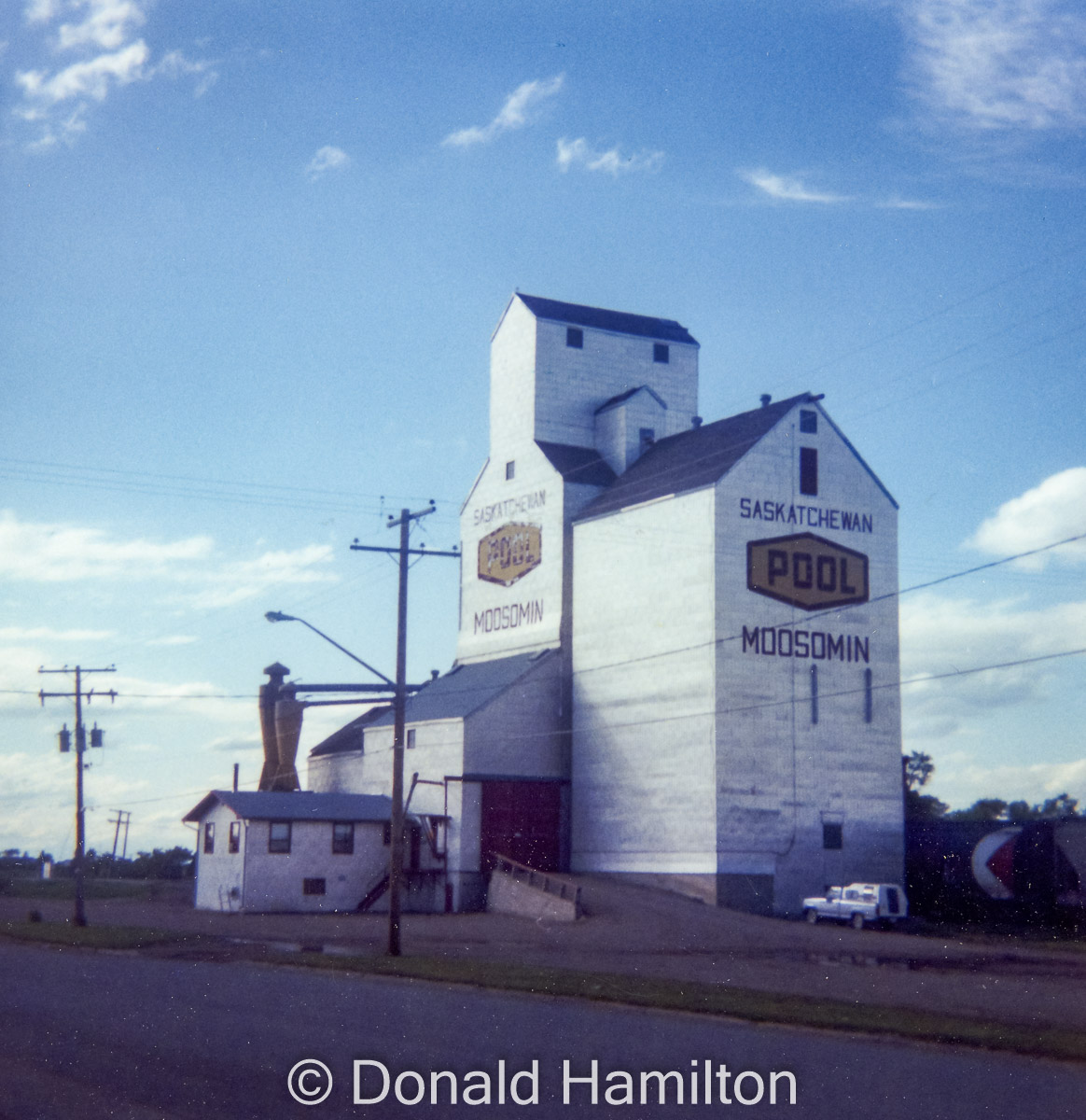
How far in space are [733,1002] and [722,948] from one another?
58.8ft

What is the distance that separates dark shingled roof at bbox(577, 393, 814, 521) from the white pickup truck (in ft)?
53.1

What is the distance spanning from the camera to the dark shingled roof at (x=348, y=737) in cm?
7619

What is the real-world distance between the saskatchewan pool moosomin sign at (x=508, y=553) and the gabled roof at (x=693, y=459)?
10.6ft

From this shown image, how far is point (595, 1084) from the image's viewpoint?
1379 cm

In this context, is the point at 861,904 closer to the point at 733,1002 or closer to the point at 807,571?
the point at 807,571

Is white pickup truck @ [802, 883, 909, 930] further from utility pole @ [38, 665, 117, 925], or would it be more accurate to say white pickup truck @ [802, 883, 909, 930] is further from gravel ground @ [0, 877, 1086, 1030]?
utility pole @ [38, 665, 117, 925]

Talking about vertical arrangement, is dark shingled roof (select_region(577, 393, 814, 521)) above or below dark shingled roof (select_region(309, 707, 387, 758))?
above

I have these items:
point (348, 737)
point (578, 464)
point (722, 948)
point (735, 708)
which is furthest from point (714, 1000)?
point (348, 737)

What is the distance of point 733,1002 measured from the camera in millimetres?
21906

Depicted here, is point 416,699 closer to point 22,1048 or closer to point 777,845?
point 777,845

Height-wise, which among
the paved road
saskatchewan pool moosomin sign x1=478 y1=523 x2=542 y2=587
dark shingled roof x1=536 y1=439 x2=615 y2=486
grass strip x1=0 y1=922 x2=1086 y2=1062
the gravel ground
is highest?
dark shingled roof x1=536 y1=439 x2=615 y2=486

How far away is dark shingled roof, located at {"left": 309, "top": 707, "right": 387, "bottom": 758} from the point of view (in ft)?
250

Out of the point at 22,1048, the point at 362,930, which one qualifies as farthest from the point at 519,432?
the point at 22,1048

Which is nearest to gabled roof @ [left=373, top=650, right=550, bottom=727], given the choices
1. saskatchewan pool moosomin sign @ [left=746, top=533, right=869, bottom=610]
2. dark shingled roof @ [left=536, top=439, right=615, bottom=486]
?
dark shingled roof @ [left=536, top=439, right=615, bottom=486]
